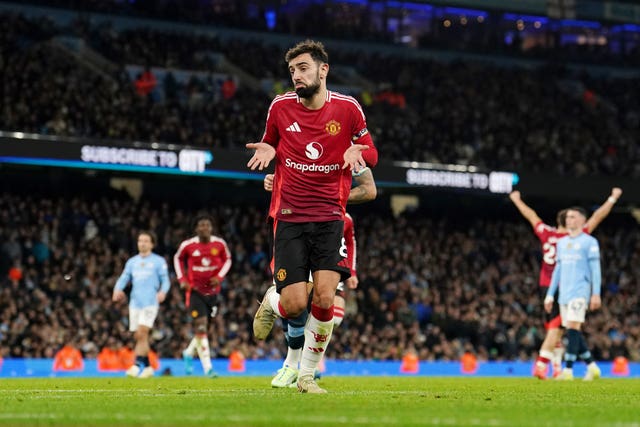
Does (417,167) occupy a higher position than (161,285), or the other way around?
(417,167)

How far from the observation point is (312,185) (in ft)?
32.4

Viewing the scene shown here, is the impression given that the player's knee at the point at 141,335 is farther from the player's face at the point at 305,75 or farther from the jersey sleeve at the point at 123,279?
the player's face at the point at 305,75

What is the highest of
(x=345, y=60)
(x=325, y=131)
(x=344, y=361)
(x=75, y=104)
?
(x=345, y=60)

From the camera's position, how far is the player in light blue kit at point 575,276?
16062 millimetres

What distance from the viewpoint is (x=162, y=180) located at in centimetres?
3525

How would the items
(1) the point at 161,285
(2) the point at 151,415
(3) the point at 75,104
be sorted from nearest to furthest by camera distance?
(2) the point at 151,415 → (1) the point at 161,285 → (3) the point at 75,104

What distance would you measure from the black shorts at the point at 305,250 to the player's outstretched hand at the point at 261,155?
0.72 metres

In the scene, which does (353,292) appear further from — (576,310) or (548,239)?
(576,310)

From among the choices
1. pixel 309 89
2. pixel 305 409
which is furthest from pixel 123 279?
pixel 305 409

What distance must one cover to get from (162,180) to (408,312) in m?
8.89

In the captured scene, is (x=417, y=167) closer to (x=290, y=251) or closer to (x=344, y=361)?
(x=344, y=361)

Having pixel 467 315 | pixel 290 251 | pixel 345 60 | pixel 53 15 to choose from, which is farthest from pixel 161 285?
pixel 345 60

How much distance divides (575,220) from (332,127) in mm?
7224

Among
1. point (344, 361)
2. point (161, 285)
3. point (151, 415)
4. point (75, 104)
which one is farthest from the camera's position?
point (75, 104)
